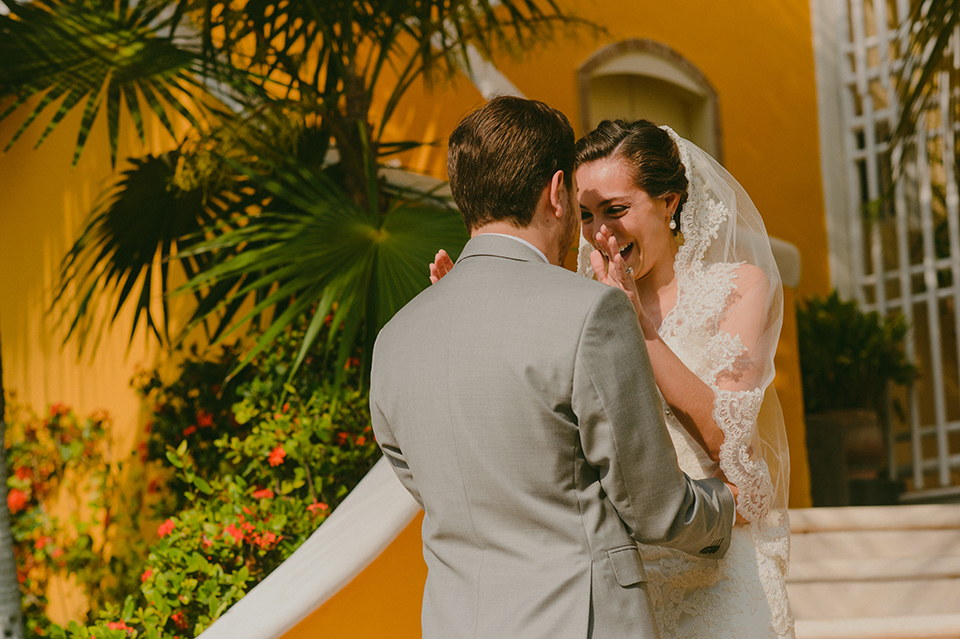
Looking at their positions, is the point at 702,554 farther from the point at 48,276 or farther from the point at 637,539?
the point at 48,276

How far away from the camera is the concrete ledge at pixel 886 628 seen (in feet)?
9.80

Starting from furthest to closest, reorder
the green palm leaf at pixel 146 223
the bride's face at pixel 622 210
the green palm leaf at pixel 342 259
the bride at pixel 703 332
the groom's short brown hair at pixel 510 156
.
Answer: the green palm leaf at pixel 146 223 → the green palm leaf at pixel 342 259 → the bride's face at pixel 622 210 → the bride at pixel 703 332 → the groom's short brown hair at pixel 510 156

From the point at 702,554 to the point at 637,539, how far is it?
0.22 metres

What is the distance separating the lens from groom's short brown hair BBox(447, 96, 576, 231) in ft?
5.20

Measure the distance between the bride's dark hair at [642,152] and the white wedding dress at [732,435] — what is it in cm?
8

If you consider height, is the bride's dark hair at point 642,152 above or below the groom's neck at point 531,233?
above

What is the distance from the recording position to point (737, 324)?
6.82 feet

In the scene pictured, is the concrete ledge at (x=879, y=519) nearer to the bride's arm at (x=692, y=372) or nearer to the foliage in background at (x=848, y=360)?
the bride's arm at (x=692, y=372)

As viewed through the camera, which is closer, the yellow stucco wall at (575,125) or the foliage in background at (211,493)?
the foliage in background at (211,493)

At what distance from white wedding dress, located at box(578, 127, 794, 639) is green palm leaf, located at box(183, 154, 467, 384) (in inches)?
49.7

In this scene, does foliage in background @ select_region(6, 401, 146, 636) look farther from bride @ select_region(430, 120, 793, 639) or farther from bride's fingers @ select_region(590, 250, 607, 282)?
bride's fingers @ select_region(590, 250, 607, 282)

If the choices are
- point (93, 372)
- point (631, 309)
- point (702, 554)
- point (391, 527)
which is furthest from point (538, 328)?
point (93, 372)

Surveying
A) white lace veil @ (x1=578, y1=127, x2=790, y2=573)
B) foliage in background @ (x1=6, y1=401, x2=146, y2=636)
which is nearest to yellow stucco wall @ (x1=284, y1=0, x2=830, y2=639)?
foliage in background @ (x1=6, y1=401, x2=146, y2=636)

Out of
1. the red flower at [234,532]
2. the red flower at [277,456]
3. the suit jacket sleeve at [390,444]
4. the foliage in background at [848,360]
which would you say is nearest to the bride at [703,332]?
the suit jacket sleeve at [390,444]
